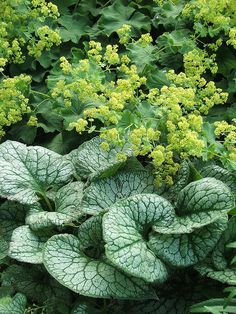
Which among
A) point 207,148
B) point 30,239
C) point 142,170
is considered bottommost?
point 30,239

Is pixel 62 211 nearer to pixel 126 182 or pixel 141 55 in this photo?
pixel 126 182

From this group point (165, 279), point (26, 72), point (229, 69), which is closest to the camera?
point (165, 279)

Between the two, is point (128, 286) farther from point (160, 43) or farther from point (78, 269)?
point (160, 43)

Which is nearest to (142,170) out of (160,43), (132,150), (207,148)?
(132,150)

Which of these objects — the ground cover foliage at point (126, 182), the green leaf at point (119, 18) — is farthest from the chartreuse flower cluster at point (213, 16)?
the green leaf at point (119, 18)

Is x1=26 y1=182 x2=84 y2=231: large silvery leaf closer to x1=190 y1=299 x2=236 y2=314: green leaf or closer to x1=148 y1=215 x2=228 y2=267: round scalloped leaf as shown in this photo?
x1=148 y1=215 x2=228 y2=267: round scalloped leaf

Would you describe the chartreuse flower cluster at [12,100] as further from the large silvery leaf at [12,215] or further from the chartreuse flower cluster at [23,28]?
the large silvery leaf at [12,215]
